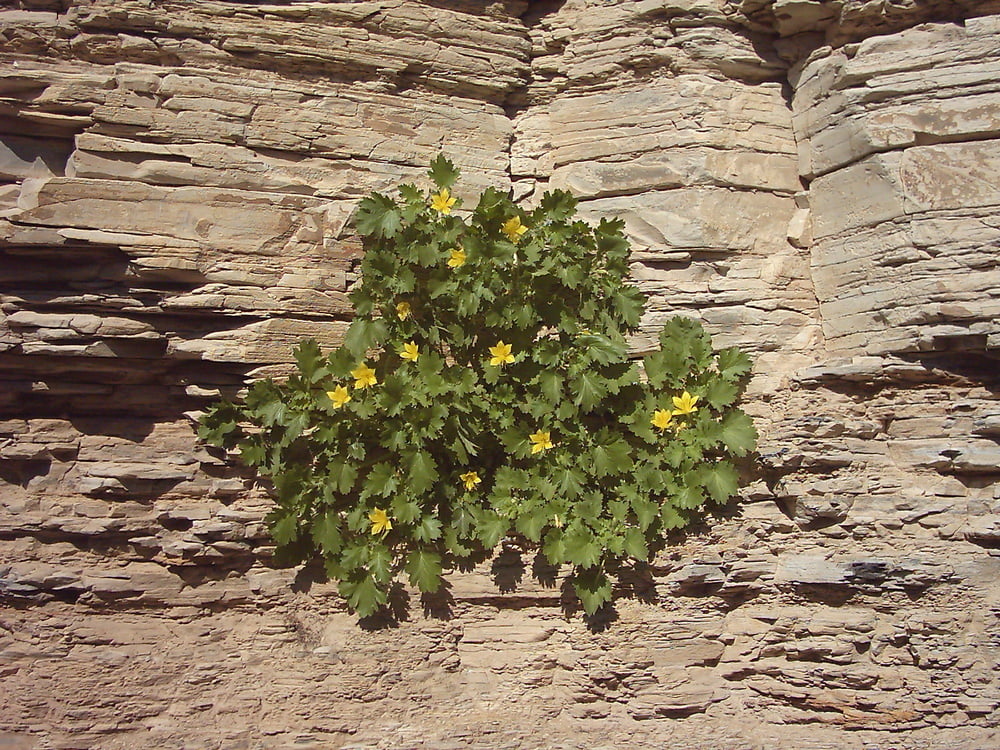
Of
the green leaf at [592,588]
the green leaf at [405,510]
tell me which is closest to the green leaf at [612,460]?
the green leaf at [592,588]

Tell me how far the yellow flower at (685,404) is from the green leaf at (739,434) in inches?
7.0

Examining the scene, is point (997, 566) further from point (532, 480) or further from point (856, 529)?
point (532, 480)

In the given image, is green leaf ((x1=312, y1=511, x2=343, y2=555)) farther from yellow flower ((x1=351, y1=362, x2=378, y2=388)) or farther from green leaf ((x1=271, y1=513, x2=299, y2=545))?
yellow flower ((x1=351, y1=362, x2=378, y2=388))

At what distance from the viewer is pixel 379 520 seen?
12.8ft

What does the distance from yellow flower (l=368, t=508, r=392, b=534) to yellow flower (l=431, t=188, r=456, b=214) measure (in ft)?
5.10

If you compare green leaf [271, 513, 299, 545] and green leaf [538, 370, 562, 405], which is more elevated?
green leaf [538, 370, 562, 405]

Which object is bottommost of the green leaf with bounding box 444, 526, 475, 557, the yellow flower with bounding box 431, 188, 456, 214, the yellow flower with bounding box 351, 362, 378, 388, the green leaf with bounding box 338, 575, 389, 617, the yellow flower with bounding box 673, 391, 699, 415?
the green leaf with bounding box 338, 575, 389, 617

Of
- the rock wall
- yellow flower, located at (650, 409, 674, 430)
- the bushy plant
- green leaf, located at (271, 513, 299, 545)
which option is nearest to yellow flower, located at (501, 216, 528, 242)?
the bushy plant

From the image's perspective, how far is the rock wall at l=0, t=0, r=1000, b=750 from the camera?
374 cm

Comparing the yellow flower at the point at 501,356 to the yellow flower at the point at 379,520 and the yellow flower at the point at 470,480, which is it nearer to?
the yellow flower at the point at 470,480

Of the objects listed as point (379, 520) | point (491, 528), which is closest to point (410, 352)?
point (379, 520)

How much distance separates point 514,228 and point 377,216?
0.71m

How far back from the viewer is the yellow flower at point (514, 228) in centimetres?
418

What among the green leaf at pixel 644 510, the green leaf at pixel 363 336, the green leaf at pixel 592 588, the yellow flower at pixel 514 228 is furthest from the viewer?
the yellow flower at pixel 514 228
